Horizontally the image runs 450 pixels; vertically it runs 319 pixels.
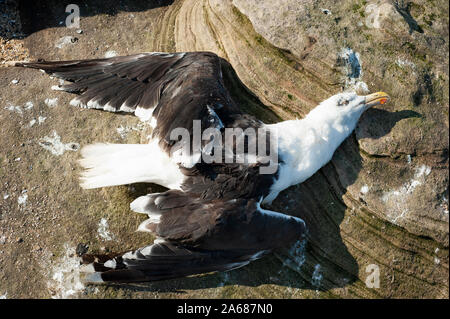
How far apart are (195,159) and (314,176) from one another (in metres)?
1.00

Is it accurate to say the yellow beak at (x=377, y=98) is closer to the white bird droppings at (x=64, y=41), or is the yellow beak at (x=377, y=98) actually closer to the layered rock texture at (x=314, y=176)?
the layered rock texture at (x=314, y=176)

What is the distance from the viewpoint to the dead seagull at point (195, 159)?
285 centimetres

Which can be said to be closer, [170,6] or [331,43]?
[331,43]

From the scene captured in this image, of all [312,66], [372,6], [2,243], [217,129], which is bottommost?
[2,243]

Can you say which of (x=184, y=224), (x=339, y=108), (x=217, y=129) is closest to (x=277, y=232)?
(x=184, y=224)

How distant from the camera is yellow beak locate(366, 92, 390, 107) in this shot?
328 centimetres

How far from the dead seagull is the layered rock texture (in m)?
0.21

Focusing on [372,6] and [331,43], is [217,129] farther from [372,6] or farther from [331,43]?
[372,6]

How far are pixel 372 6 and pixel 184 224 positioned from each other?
2.36 meters

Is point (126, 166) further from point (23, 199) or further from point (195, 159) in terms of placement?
point (23, 199)

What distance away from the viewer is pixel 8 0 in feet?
14.2

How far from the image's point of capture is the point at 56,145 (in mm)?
3502

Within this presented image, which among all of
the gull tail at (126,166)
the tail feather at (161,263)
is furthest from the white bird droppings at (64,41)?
the tail feather at (161,263)

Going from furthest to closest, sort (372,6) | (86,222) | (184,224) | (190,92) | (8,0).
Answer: (8,0) < (372,6) < (86,222) < (190,92) < (184,224)
